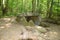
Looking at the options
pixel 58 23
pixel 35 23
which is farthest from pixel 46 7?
pixel 35 23

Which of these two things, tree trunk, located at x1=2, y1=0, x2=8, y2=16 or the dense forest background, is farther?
tree trunk, located at x1=2, y1=0, x2=8, y2=16

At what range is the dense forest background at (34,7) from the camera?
12.3 m

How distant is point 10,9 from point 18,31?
666cm

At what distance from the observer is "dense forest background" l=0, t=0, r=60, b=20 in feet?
40.5

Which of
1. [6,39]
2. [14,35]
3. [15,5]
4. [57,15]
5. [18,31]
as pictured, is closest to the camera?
[6,39]

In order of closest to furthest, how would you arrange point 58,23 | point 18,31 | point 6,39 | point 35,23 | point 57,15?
1. point 6,39
2. point 18,31
3. point 35,23
4. point 58,23
5. point 57,15

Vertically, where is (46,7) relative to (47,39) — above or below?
above

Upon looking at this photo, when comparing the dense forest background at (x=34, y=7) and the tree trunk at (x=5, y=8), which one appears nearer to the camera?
the dense forest background at (x=34, y=7)

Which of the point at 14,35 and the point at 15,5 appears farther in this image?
the point at 15,5

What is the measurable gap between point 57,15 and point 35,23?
10.3 feet

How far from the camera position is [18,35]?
6992 millimetres

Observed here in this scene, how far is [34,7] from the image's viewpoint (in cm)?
1245

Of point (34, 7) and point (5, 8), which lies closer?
point (34, 7)

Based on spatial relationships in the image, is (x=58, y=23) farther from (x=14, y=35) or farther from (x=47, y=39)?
(x=14, y=35)
